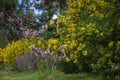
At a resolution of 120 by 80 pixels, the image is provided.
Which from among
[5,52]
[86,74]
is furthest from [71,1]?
[5,52]

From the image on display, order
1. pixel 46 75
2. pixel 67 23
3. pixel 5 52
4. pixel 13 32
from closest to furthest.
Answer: pixel 13 32
pixel 67 23
pixel 46 75
pixel 5 52

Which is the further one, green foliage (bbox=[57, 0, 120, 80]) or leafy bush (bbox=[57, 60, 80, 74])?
leafy bush (bbox=[57, 60, 80, 74])

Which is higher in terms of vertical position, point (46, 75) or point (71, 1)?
point (71, 1)

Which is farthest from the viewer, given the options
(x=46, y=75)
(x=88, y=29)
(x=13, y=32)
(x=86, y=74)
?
(x=86, y=74)

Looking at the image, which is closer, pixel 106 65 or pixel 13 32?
pixel 13 32

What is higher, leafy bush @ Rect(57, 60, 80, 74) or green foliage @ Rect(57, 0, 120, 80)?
green foliage @ Rect(57, 0, 120, 80)

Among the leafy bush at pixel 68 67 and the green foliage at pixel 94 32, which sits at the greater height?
the green foliage at pixel 94 32

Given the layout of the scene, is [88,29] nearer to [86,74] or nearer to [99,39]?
[99,39]

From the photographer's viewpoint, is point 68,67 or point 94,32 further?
point 68,67

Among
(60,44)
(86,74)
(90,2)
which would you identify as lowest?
(86,74)

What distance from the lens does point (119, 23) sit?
861 cm

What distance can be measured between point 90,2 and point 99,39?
897mm

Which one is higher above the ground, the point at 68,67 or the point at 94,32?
the point at 94,32

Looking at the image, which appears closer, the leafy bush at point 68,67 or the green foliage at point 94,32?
the green foliage at point 94,32
